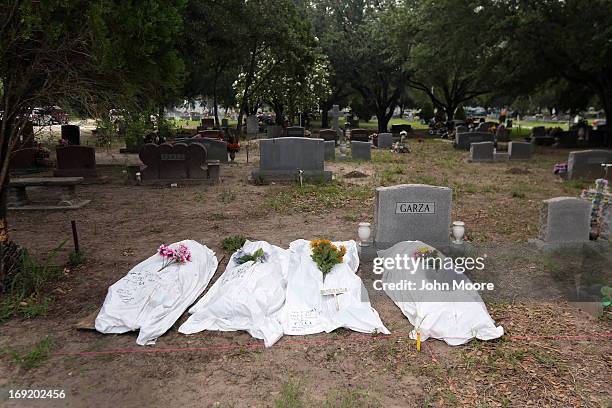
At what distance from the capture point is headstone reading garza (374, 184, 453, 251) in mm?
7570

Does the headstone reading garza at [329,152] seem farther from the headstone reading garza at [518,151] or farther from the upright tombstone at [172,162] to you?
the headstone reading garza at [518,151]

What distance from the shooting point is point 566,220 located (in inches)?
308

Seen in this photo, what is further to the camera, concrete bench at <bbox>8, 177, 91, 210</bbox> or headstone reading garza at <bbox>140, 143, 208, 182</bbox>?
headstone reading garza at <bbox>140, 143, 208, 182</bbox>

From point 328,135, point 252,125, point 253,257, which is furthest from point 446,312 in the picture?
point 252,125

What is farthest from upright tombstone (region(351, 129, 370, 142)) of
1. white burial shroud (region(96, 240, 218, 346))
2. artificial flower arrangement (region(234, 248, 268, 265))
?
white burial shroud (region(96, 240, 218, 346))

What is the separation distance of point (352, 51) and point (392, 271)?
1207 inches

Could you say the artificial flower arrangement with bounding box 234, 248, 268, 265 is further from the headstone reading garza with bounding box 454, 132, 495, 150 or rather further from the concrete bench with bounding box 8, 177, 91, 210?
the headstone reading garza with bounding box 454, 132, 495, 150

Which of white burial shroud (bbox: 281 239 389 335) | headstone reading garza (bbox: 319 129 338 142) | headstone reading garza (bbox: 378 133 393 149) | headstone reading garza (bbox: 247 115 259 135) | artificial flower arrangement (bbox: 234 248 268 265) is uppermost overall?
headstone reading garza (bbox: 247 115 259 135)

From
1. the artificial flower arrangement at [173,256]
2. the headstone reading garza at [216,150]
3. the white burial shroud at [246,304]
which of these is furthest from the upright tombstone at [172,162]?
the white burial shroud at [246,304]

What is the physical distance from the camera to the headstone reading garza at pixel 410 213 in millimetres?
7570

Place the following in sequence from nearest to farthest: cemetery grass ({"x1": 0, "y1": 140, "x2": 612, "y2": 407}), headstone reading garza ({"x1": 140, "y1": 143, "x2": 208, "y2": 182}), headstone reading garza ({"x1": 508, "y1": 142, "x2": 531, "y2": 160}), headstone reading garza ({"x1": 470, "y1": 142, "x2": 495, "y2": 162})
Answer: cemetery grass ({"x1": 0, "y1": 140, "x2": 612, "y2": 407}) < headstone reading garza ({"x1": 140, "y1": 143, "x2": 208, "y2": 182}) < headstone reading garza ({"x1": 470, "y1": 142, "x2": 495, "y2": 162}) < headstone reading garza ({"x1": 508, "y1": 142, "x2": 531, "y2": 160})

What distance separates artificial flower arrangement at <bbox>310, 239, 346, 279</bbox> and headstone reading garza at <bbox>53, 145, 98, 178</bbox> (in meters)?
10.2

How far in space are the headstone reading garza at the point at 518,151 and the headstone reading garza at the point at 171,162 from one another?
42.5 ft

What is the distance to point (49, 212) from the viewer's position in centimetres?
1080
